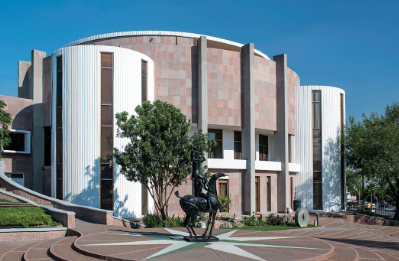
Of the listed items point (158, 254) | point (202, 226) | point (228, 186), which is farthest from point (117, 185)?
point (158, 254)

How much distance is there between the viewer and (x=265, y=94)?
105 ft

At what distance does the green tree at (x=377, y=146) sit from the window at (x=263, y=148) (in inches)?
308

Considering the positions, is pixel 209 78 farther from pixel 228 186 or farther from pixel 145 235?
pixel 145 235

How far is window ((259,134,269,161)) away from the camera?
34.8m

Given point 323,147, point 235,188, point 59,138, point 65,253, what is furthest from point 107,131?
point 323,147

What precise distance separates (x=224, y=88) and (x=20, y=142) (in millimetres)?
16815

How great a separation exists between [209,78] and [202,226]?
13.2 meters

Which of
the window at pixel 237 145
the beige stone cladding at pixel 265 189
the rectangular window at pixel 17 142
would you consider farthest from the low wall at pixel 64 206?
the beige stone cladding at pixel 265 189

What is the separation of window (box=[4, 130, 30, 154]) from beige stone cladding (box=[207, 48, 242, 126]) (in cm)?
1444

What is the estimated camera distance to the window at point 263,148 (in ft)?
114

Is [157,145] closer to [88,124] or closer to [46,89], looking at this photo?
[88,124]

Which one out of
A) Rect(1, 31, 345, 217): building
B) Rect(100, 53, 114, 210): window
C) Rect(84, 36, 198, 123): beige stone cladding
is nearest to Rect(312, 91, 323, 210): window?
Rect(1, 31, 345, 217): building

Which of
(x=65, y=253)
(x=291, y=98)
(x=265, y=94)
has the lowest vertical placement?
(x=65, y=253)

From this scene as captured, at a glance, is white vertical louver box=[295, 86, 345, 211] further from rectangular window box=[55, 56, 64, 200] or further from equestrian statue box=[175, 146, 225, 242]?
equestrian statue box=[175, 146, 225, 242]
